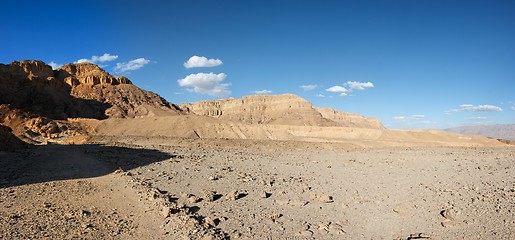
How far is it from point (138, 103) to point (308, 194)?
68.3 meters

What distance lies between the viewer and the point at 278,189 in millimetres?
10906

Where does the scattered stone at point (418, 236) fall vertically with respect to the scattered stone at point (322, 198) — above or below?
below

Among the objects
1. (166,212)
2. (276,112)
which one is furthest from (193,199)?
(276,112)

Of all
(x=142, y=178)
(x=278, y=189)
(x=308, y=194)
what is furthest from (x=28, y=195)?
(x=308, y=194)

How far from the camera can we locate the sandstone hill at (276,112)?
108188 millimetres

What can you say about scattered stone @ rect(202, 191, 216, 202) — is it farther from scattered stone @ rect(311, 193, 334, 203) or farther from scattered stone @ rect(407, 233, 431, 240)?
scattered stone @ rect(407, 233, 431, 240)

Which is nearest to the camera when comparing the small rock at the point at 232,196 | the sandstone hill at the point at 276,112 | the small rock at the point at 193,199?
the small rock at the point at 193,199

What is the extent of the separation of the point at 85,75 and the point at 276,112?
6101 centimetres

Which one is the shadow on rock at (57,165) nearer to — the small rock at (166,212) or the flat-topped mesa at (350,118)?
the small rock at (166,212)

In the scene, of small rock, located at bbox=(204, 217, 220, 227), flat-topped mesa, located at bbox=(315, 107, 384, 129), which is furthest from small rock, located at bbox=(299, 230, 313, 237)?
flat-topped mesa, located at bbox=(315, 107, 384, 129)

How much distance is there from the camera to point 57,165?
1380cm

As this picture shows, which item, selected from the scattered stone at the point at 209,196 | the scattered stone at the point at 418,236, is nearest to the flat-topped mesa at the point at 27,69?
the scattered stone at the point at 209,196

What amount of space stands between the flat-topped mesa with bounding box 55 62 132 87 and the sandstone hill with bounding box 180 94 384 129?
26.3 metres

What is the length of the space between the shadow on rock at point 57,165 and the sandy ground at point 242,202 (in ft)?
0.13
